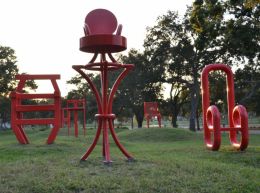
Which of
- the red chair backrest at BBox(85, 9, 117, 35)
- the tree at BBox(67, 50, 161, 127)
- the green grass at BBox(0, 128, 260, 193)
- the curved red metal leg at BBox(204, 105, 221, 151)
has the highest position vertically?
the tree at BBox(67, 50, 161, 127)

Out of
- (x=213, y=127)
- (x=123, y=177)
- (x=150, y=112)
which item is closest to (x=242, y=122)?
(x=213, y=127)

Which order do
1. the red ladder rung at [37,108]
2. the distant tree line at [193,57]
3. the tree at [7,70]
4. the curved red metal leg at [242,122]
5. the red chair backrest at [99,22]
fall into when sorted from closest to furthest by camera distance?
the red chair backrest at [99,22] < the curved red metal leg at [242,122] < the red ladder rung at [37,108] < the distant tree line at [193,57] < the tree at [7,70]

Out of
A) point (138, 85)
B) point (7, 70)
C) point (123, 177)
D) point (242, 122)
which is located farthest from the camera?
point (7, 70)

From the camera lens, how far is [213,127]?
427 inches

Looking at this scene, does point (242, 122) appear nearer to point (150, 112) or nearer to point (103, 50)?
point (103, 50)

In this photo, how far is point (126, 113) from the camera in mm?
53438

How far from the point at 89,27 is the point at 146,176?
11.1 feet

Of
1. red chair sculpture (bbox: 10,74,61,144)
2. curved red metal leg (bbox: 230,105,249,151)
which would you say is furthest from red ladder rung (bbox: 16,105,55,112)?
curved red metal leg (bbox: 230,105,249,151)

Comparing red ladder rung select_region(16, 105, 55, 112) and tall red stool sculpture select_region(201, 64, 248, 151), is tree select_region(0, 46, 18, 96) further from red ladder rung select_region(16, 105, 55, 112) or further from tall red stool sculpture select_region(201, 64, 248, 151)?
tall red stool sculpture select_region(201, 64, 248, 151)

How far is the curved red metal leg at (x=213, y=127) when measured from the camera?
35.4 feet

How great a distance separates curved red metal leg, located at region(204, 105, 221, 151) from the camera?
425 inches

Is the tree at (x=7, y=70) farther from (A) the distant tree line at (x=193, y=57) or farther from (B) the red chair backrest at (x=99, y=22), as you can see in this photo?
(B) the red chair backrest at (x=99, y=22)

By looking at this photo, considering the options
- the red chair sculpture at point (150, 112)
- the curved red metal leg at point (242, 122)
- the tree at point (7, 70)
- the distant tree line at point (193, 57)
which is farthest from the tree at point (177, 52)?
the curved red metal leg at point (242, 122)

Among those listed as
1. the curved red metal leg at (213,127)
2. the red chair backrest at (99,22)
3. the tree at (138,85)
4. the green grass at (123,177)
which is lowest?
the green grass at (123,177)
